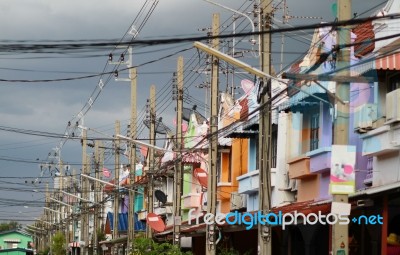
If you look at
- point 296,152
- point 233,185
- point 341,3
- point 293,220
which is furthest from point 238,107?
point 341,3

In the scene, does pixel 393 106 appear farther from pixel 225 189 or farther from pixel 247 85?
pixel 225 189

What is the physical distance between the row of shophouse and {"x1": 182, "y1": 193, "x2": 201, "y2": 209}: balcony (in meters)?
1.72

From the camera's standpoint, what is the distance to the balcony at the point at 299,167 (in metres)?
34.2

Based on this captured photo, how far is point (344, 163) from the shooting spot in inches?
852

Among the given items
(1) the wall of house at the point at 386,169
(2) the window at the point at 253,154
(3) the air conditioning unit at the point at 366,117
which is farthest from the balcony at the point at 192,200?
(1) the wall of house at the point at 386,169

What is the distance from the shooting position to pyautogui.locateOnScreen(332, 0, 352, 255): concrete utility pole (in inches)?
875

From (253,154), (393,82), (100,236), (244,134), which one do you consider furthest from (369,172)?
(100,236)

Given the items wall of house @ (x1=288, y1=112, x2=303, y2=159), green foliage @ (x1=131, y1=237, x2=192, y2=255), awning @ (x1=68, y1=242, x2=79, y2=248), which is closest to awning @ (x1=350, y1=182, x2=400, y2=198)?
wall of house @ (x1=288, y1=112, x2=303, y2=159)

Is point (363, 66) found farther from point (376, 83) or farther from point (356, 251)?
point (356, 251)

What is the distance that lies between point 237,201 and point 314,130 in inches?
417

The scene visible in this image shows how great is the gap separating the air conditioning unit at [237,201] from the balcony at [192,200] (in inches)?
435

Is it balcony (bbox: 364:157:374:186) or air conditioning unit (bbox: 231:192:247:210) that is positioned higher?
balcony (bbox: 364:157:374:186)

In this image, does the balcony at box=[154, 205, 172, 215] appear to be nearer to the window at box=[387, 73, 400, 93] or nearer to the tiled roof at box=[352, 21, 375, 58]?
the tiled roof at box=[352, 21, 375, 58]

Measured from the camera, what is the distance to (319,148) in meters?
33.2
